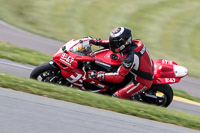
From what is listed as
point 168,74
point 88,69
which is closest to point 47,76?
point 88,69

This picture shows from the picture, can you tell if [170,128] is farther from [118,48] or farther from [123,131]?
[118,48]

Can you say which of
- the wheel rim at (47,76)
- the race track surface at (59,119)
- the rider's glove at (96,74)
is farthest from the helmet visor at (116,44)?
the race track surface at (59,119)

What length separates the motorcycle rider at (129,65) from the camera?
20.7 ft

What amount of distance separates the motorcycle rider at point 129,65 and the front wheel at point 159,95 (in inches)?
Result: 11.1

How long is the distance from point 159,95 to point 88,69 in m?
1.69

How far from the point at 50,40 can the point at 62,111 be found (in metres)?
8.27

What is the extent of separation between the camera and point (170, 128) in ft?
17.1

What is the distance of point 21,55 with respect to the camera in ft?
30.1

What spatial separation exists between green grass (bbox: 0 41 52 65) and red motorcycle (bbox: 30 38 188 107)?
2.10 m

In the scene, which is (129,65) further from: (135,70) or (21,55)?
(21,55)

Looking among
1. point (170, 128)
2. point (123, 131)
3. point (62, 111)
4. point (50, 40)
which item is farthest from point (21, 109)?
point (50, 40)

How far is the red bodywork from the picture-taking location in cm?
657

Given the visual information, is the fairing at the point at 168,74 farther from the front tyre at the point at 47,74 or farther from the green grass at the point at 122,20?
the green grass at the point at 122,20

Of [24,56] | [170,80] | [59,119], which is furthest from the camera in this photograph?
[24,56]
